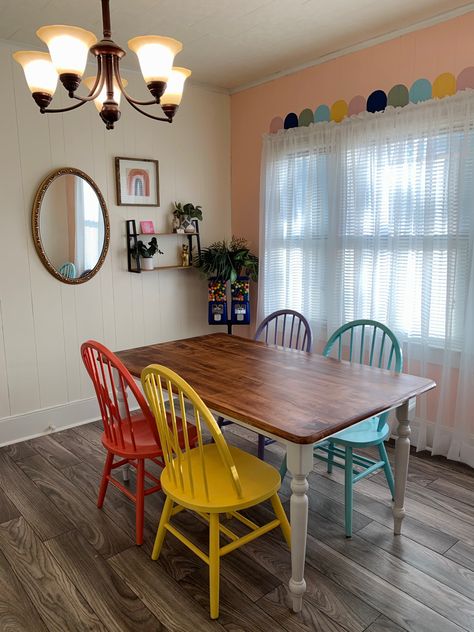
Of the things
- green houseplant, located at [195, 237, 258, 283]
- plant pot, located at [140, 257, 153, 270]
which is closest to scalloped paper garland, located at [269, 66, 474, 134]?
green houseplant, located at [195, 237, 258, 283]

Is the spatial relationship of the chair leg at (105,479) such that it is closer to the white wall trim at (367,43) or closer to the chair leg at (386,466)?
the chair leg at (386,466)

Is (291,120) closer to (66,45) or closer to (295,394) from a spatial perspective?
(66,45)

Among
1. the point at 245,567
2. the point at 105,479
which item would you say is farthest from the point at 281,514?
the point at 105,479

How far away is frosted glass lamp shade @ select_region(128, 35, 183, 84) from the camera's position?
1790mm

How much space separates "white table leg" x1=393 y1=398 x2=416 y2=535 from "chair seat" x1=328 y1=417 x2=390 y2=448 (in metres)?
0.13

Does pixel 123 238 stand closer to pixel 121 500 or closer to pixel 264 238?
pixel 264 238

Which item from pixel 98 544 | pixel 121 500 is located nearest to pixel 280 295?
pixel 121 500

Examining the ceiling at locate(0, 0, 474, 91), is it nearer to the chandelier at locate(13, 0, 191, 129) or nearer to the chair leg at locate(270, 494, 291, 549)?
the chandelier at locate(13, 0, 191, 129)

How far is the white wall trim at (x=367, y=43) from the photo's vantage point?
2.76m

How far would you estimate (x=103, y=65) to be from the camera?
6.16 ft

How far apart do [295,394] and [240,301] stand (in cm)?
211

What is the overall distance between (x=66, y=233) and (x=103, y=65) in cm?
177

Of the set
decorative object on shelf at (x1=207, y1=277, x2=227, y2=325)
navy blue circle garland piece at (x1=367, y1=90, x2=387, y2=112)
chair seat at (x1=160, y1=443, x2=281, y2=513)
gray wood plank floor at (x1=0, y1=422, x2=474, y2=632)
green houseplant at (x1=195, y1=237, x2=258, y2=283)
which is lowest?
gray wood plank floor at (x1=0, y1=422, x2=474, y2=632)

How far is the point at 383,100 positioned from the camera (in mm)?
3152
